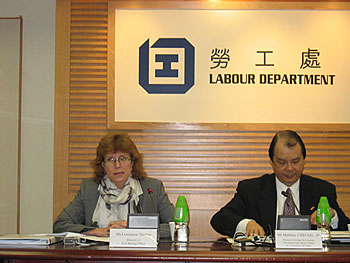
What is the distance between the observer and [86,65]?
178 inches

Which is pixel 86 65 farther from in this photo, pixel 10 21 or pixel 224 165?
pixel 224 165

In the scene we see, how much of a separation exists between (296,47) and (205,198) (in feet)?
4.99

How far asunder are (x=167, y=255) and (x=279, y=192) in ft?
4.76

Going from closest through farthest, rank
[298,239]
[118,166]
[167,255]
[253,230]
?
[167,255] → [298,239] → [253,230] → [118,166]

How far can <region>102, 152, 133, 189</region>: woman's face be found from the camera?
3.58m

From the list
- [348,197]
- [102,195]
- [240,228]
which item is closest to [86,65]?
[102,195]

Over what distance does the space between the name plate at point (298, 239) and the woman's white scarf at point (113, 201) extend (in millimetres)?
1438

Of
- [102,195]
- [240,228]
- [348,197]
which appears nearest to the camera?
[240,228]

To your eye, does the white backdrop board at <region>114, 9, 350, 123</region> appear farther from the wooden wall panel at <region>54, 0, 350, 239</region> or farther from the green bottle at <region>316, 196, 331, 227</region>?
the green bottle at <region>316, 196, 331, 227</region>

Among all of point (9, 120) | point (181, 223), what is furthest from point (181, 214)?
point (9, 120)

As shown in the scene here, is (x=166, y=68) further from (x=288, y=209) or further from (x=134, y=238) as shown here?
(x=134, y=238)

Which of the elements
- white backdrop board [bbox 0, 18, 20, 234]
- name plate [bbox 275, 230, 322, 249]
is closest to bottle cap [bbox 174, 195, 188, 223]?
name plate [bbox 275, 230, 322, 249]

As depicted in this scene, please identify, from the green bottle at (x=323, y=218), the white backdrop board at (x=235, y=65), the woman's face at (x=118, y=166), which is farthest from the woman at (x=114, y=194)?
the green bottle at (x=323, y=218)

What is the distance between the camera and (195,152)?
4.46m
